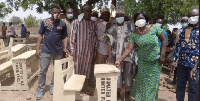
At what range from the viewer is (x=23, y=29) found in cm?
1243

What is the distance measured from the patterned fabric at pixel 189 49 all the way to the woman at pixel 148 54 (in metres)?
0.29

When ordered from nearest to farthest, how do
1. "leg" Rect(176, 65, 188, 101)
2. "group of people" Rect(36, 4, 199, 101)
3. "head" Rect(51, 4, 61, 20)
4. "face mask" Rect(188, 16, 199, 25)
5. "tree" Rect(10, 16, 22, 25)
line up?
"face mask" Rect(188, 16, 199, 25) → "group of people" Rect(36, 4, 199, 101) → "leg" Rect(176, 65, 188, 101) → "head" Rect(51, 4, 61, 20) → "tree" Rect(10, 16, 22, 25)

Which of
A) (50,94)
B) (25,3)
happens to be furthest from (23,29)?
(50,94)

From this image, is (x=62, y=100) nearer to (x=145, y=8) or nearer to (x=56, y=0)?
(x=56, y=0)

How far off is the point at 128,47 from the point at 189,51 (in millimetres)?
906

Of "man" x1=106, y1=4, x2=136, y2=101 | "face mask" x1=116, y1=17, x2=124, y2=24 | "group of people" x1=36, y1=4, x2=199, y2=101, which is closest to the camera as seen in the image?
"group of people" x1=36, y1=4, x2=199, y2=101

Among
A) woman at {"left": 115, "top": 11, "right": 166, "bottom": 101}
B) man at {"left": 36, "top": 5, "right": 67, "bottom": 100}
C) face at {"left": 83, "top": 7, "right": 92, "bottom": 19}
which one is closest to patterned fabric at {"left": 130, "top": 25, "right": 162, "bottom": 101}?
woman at {"left": 115, "top": 11, "right": 166, "bottom": 101}

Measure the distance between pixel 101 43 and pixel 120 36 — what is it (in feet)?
1.47

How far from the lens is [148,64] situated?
314cm

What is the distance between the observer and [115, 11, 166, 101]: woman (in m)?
3.01

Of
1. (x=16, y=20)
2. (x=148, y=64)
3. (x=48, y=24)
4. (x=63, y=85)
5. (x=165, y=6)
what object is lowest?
(x=63, y=85)

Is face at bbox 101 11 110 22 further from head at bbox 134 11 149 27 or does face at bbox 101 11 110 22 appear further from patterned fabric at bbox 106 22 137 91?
head at bbox 134 11 149 27

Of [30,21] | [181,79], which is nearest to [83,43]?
[181,79]

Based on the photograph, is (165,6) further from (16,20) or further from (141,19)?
(16,20)
